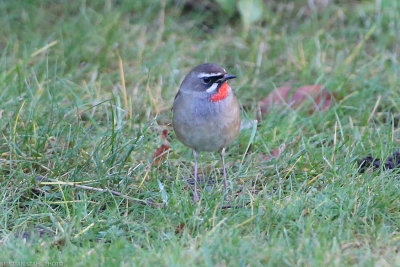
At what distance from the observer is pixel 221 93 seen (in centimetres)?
535

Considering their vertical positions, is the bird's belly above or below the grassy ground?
above

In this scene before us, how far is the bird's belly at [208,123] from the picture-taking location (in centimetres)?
528

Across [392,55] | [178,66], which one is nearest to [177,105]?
[178,66]

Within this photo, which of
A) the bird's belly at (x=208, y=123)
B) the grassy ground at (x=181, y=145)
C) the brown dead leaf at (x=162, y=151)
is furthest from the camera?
the brown dead leaf at (x=162, y=151)

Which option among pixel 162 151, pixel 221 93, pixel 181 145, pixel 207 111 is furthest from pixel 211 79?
pixel 181 145

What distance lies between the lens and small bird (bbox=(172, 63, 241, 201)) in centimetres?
528

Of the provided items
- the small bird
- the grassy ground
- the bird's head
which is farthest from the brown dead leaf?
the bird's head

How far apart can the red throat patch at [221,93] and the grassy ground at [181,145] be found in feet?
2.04

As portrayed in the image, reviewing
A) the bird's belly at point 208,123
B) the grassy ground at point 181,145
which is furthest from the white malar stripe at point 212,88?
the grassy ground at point 181,145

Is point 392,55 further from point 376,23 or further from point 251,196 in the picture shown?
point 251,196

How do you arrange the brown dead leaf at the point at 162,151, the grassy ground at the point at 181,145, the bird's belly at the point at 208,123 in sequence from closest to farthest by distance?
the grassy ground at the point at 181,145 → the bird's belly at the point at 208,123 → the brown dead leaf at the point at 162,151

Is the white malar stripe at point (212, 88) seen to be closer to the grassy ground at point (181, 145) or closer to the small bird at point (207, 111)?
the small bird at point (207, 111)

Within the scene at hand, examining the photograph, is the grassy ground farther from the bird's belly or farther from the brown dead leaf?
the bird's belly

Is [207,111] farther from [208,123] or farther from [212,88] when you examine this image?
[212,88]
